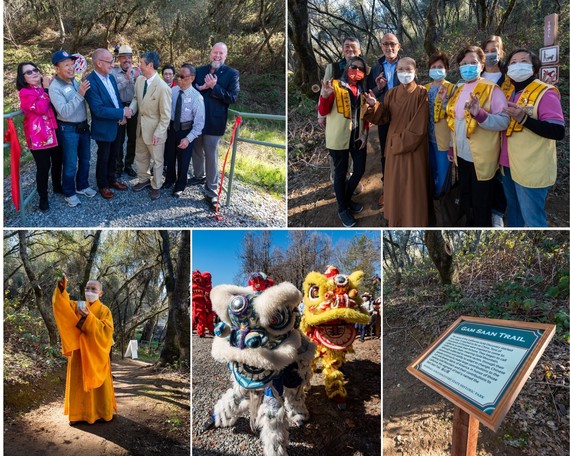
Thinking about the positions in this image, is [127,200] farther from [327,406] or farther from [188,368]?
[327,406]

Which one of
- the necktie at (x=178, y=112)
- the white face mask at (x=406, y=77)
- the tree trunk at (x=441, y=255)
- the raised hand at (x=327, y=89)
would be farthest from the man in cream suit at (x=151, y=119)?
the tree trunk at (x=441, y=255)

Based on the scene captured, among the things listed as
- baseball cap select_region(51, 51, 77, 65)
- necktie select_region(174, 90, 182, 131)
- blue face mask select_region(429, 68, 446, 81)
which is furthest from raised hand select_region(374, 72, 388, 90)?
baseball cap select_region(51, 51, 77, 65)

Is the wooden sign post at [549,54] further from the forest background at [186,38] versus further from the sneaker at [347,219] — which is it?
the forest background at [186,38]

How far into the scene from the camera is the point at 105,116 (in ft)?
11.9

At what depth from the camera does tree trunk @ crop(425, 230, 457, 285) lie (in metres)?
4.71

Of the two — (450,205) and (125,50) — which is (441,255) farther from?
(125,50)

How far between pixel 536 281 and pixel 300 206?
257 centimetres

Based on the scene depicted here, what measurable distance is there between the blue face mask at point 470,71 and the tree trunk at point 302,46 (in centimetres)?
196

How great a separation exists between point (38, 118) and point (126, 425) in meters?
2.72

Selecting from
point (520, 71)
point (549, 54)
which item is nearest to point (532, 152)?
point (520, 71)

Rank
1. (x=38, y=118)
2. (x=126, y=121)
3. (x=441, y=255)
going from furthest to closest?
(x=441, y=255), (x=126, y=121), (x=38, y=118)

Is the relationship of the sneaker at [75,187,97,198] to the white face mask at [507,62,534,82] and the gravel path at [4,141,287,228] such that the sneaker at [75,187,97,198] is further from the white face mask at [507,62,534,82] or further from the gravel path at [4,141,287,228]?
the white face mask at [507,62,534,82]

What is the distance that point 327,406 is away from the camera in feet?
12.1

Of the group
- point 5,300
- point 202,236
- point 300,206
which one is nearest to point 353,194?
point 300,206
